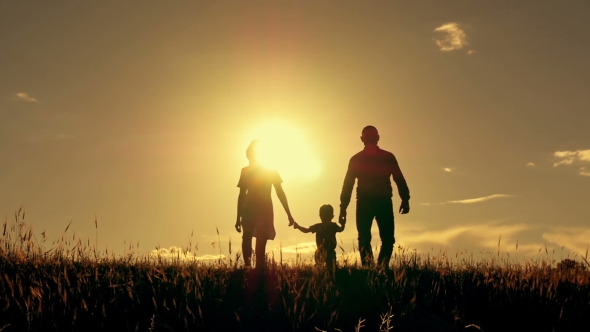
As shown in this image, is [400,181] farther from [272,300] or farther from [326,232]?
[272,300]

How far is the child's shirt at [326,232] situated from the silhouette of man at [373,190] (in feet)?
0.91

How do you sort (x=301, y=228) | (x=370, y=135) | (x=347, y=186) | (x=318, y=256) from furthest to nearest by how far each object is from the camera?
(x=347, y=186), (x=301, y=228), (x=370, y=135), (x=318, y=256)

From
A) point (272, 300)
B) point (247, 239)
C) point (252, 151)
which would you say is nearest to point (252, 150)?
point (252, 151)

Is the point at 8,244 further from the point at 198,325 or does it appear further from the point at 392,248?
the point at 392,248

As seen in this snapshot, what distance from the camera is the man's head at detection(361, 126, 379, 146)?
11.5 metres

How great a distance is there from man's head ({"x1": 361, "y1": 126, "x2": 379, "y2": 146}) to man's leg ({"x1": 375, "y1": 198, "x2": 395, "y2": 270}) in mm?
1161

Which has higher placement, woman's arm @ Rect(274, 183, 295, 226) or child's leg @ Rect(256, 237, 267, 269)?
woman's arm @ Rect(274, 183, 295, 226)

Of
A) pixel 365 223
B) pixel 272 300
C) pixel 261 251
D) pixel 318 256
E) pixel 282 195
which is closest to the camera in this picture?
pixel 272 300

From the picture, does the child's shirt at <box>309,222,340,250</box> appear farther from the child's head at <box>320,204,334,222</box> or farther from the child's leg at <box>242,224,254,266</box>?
the child's leg at <box>242,224,254,266</box>

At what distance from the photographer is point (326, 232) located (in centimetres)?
1134

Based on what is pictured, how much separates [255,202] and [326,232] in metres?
1.53

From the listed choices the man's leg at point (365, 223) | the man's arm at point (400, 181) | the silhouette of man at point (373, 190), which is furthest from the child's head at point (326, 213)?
the man's arm at point (400, 181)

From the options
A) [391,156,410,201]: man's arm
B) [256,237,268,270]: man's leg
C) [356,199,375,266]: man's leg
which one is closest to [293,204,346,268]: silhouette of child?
[356,199,375,266]: man's leg

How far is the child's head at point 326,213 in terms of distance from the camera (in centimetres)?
1144
